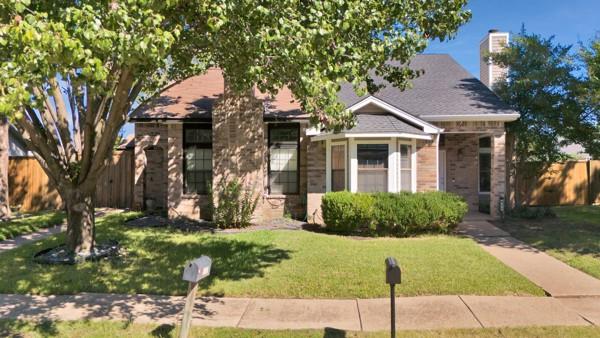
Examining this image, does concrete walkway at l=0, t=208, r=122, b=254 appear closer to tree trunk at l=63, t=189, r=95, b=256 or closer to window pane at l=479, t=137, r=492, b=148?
tree trunk at l=63, t=189, r=95, b=256

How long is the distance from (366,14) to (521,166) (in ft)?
36.7

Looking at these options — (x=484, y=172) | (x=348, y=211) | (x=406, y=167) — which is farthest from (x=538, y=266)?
(x=484, y=172)

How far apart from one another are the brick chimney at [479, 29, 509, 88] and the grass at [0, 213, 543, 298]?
8.97 meters

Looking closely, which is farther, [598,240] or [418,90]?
[418,90]

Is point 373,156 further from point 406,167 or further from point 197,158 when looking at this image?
point 197,158

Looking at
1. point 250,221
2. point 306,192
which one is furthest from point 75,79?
point 306,192

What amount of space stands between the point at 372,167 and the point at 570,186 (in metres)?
11.0

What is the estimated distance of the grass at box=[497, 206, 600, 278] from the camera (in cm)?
831

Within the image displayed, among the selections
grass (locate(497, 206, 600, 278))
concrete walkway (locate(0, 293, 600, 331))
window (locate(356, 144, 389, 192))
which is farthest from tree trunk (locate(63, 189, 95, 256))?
grass (locate(497, 206, 600, 278))

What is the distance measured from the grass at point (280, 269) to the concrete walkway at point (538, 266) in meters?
0.32

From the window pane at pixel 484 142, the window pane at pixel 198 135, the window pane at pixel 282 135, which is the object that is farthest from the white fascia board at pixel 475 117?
the window pane at pixel 198 135

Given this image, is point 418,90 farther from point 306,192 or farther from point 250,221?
point 250,221

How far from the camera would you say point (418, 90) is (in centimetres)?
1530

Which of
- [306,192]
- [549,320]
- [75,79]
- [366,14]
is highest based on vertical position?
[366,14]
